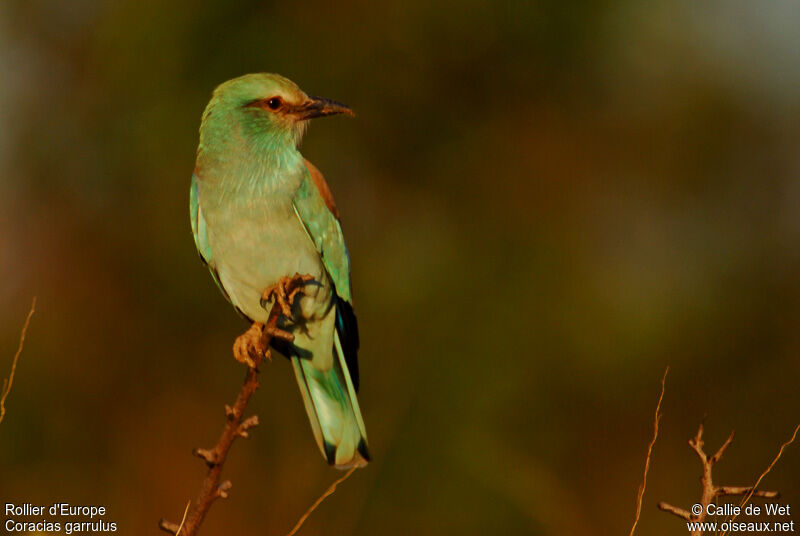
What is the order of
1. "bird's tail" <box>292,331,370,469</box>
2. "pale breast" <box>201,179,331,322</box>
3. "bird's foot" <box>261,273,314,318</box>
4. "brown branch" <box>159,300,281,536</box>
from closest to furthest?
1. "brown branch" <box>159,300,281,536</box>
2. "bird's foot" <box>261,273,314,318</box>
3. "pale breast" <box>201,179,331,322</box>
4. "bird's tail" <box>292,331,370,469</box>

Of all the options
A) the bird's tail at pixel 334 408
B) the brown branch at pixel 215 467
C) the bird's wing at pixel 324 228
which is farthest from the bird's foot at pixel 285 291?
the brown branch at pixel 215 467

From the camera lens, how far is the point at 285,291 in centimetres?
311

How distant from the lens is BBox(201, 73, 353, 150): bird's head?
11.7 ft

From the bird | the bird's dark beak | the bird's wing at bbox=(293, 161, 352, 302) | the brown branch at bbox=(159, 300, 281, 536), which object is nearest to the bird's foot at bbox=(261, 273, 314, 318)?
the bird

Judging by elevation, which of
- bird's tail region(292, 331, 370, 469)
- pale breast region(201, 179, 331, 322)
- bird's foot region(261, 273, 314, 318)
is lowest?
bird's tail region(292, 331, 370, 469)

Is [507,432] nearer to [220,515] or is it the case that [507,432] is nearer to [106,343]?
[220,515]

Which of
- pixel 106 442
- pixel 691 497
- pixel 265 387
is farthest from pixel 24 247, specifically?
pixel 691 497

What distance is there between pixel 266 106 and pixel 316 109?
195mm

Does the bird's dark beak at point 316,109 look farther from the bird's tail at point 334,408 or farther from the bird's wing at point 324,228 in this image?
the bird's tail at point 334,408

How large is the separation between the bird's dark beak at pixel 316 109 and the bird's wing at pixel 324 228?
0.22 metres

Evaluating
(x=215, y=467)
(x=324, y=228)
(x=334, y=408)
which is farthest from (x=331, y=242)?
(x=215, y=467)

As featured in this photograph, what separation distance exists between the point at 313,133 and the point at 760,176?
3.01 metres

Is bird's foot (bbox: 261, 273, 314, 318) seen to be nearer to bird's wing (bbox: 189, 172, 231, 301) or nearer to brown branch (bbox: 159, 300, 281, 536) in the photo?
bird's wing (bbox: 189, 172, 231, 301)

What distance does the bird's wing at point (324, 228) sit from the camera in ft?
11.4
